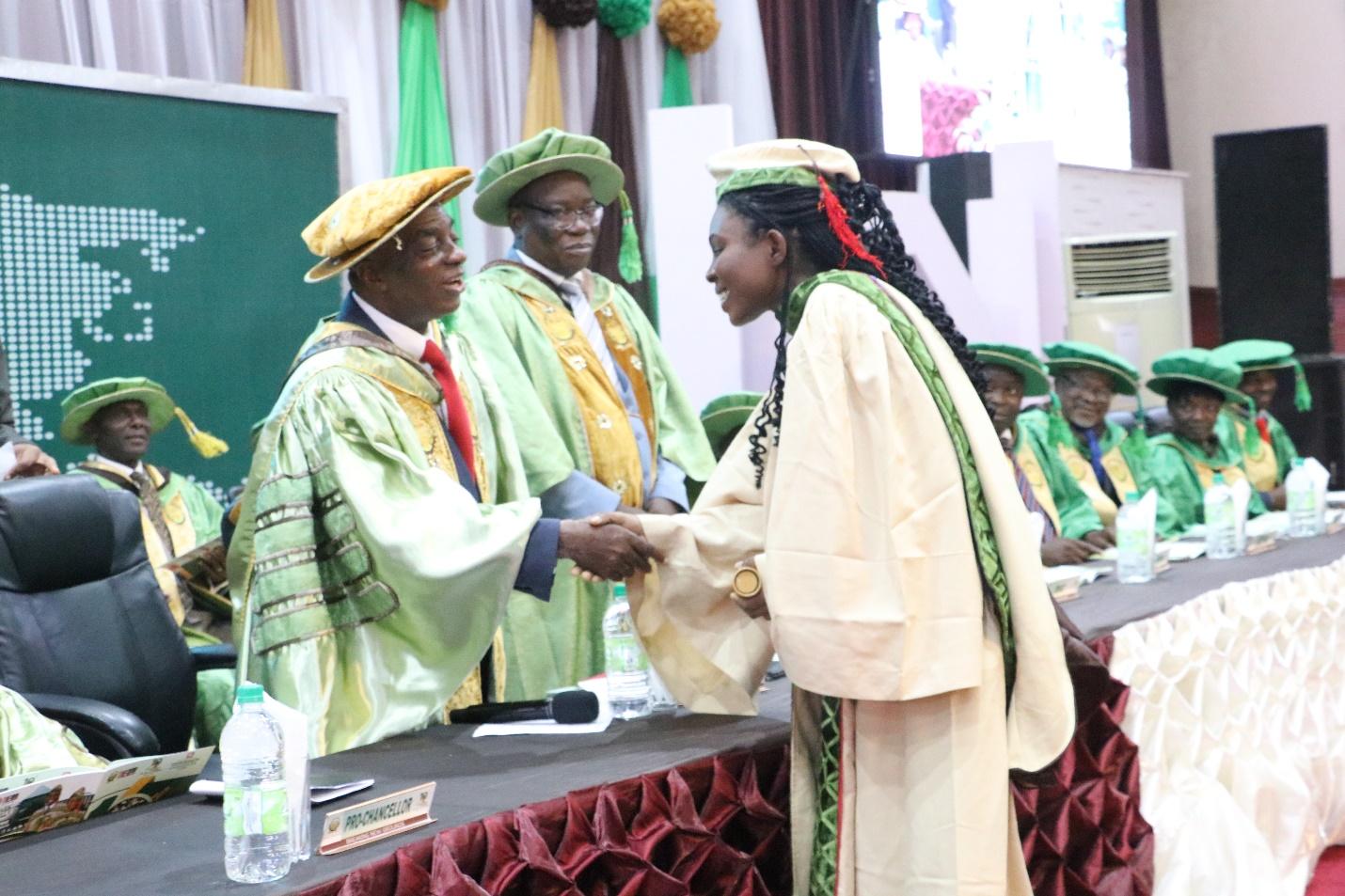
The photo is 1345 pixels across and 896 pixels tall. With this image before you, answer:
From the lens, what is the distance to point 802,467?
2143 mm

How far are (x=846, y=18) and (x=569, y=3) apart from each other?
210cm

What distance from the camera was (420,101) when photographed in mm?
6273

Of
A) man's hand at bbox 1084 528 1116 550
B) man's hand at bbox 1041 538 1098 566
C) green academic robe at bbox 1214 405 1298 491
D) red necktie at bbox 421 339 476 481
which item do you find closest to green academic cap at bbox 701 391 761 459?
man's hand at bbox 1041 538 1098 566

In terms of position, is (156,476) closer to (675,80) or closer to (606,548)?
(606,548)

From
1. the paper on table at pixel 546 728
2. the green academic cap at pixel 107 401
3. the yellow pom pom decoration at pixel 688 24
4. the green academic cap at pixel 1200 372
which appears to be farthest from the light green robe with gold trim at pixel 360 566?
the yellow pom pom decoration at pixel 688 24

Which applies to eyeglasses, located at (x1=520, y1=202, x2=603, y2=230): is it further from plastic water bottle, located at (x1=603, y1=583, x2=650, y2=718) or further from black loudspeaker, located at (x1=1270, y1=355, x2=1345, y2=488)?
black loudspeaker, located at (x1=1270, y1=355, x2=1345, y2=488)

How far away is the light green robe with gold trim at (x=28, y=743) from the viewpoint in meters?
2.31

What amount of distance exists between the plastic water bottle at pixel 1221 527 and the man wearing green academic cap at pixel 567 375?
165cm

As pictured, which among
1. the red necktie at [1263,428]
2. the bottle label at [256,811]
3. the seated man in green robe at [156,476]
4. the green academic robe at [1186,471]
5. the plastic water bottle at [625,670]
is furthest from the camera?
the red necktie at [1263,428]

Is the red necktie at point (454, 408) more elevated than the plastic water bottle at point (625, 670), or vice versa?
the red necktie at point (454, 408)

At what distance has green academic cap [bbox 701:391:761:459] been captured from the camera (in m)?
5.04

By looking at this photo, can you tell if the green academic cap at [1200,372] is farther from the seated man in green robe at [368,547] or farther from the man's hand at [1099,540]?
the seated man in green robe at [368,547]

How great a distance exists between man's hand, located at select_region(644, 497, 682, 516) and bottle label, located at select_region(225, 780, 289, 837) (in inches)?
78.5

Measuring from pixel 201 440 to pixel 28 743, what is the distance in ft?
9.10
